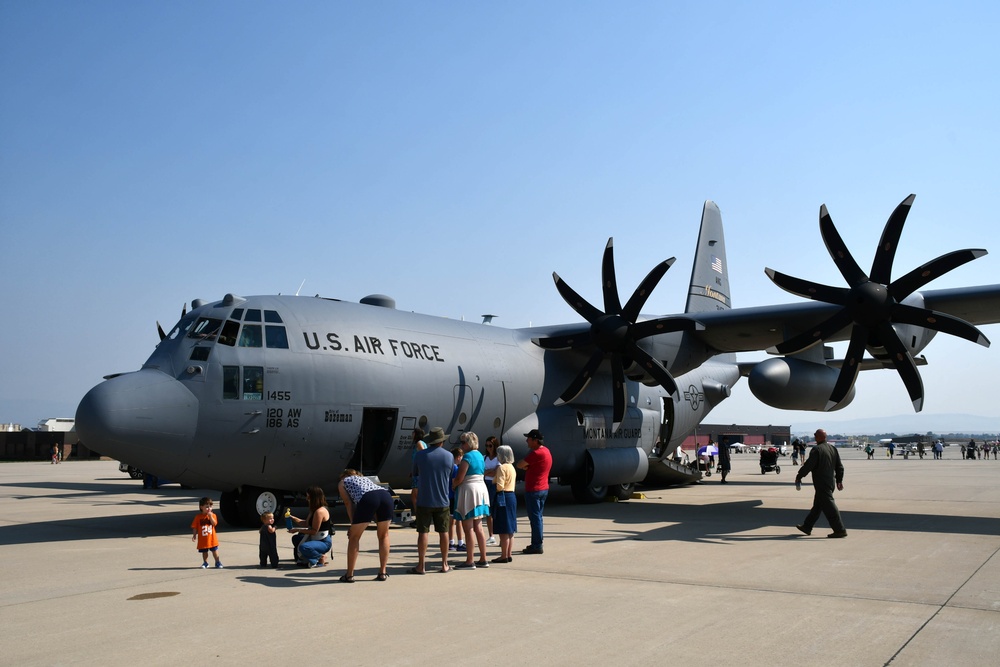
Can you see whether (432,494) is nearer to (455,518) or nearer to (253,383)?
(455,518)

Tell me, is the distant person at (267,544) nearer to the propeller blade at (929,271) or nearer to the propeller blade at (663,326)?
the propeller blade at (663,326)

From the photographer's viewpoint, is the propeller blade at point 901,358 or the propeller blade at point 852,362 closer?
the propeller blade at point 901,358

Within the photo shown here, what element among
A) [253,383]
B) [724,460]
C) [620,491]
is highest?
[253,383]

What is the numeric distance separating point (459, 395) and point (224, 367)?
5201 mm

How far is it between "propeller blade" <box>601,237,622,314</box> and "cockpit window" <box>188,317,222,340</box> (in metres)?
9.17

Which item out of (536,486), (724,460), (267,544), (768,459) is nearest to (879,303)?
(536,486)

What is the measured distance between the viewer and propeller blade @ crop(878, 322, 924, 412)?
50.2 feet

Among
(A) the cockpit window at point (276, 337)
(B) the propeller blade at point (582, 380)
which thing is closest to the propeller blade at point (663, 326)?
(B) the propeller blade at point (582, 380)

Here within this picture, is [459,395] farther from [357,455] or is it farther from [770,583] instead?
[770,583]

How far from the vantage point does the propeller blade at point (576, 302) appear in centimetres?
1897

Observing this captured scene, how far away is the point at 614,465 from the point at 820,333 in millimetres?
6161

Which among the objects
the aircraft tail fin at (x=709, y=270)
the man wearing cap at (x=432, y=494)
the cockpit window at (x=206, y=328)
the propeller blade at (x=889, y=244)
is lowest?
the man wearing cap at (x=432, y=494)

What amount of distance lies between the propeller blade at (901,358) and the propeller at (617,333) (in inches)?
141

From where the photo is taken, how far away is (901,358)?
604 inches
